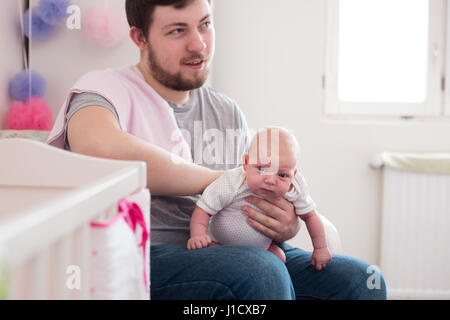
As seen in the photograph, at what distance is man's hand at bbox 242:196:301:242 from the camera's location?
107 cm

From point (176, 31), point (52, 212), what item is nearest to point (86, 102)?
point (176, 31)

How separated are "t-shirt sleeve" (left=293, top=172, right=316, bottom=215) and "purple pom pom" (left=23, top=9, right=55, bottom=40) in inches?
48.1

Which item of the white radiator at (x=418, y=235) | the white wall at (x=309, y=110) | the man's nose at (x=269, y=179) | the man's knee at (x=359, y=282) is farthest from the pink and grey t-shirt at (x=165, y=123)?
the white radiator at (x=418, y=235)

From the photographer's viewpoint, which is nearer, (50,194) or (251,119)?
(50,194)

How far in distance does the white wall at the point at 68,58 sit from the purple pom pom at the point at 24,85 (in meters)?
0.08

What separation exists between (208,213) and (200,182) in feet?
0.23

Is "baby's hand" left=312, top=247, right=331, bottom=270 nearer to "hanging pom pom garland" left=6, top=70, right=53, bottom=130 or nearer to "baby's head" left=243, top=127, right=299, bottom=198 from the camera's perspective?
"baby's head" left=243, top=127, right=299, bottom=198

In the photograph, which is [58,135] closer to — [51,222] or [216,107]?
[216,107]

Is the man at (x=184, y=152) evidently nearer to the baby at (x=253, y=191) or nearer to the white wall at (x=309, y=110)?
the baby at (x=253, y=191)

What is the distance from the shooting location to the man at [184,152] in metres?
0.88

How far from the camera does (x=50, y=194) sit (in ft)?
2.47

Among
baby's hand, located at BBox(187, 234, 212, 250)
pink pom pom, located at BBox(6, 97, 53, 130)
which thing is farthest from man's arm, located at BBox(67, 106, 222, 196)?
pink pom pom, located at BBox(6, 97, 53, 130)

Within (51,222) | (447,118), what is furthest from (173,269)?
(447,118)

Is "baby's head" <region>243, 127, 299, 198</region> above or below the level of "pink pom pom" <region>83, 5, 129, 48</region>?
below
